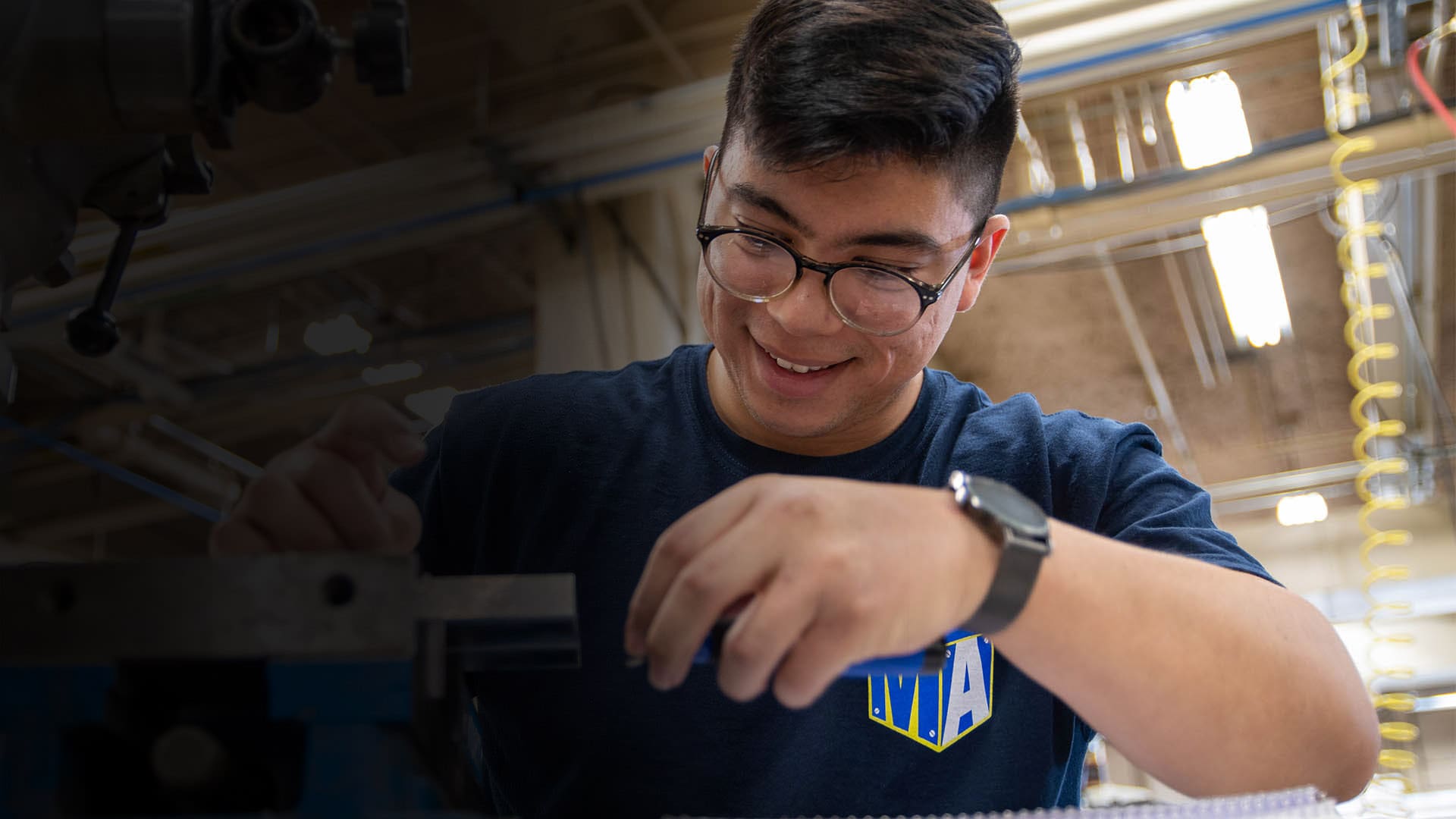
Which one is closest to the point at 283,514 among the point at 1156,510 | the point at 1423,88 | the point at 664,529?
the point at 664,529

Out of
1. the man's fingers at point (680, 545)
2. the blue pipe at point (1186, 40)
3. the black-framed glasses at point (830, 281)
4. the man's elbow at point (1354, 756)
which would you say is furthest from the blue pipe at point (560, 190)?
the man's elbow at point (1354, 756)

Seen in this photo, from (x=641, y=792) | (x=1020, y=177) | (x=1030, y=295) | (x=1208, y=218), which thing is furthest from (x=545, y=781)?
(x=1030, y=295)

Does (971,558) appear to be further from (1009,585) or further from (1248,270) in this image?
(1248,270)

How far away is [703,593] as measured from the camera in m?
0.47

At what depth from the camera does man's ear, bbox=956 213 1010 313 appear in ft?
3.36

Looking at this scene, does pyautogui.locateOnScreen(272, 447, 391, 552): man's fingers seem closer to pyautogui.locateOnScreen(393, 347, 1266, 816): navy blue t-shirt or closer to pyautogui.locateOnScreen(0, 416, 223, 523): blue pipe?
pyautogui.locateOnScreen(0, 416, 223, 523): blue pipe

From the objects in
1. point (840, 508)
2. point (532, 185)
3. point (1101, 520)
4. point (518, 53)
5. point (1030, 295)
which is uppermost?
point (518, 53)

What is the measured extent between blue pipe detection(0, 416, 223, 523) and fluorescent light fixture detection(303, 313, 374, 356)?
152 mm

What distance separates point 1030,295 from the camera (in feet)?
16.3

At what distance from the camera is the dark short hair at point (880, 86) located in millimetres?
856

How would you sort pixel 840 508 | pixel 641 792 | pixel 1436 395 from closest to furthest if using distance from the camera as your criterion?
pixel 840 508 < pixel 641 792 < pixel 1436 395

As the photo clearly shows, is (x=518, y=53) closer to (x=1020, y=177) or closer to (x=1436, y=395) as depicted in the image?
(x=1020, y=177)

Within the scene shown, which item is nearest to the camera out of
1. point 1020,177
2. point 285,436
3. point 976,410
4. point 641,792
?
point 285,436

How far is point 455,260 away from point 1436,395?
435 centimetres
